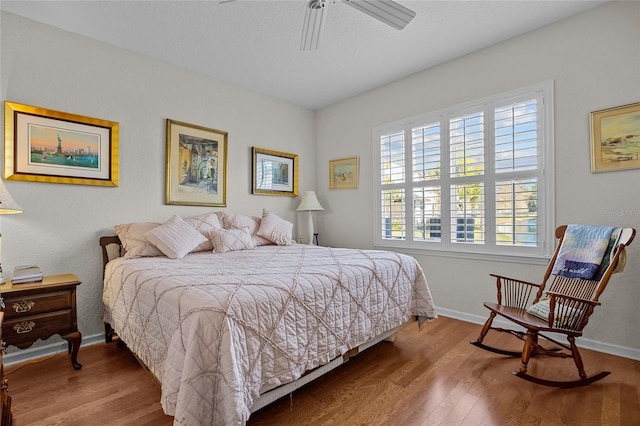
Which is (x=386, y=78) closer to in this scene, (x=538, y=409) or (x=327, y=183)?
(x=327, y=183)

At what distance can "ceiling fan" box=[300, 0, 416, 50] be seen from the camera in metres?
1.88

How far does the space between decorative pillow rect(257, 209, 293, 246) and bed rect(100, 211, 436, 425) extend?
0.85 metres

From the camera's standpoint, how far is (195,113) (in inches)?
135

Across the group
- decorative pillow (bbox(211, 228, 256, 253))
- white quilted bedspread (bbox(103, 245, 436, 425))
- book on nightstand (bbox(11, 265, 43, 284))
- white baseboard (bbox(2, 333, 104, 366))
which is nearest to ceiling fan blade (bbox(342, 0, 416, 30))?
white quilted bedspread (bbox(103, 245, 436, 425))

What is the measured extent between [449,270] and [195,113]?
3.35 m

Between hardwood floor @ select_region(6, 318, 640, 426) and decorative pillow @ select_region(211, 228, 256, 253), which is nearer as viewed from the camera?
hardwood floor @ select_region(6, 318, 640, 426)

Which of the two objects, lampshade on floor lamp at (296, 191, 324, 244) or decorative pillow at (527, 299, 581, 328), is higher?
lampshade on floor lamp at (296, 191, 324, 244)

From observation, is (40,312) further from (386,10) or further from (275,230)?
(386,10)

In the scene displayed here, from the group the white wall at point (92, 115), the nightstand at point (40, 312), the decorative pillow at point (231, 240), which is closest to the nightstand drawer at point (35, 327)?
the nightstand at point (40, 312)

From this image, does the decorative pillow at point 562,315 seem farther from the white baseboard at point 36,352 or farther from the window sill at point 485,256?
the white baseboard at point 36,352

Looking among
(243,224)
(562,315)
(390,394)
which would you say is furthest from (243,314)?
(243,224)

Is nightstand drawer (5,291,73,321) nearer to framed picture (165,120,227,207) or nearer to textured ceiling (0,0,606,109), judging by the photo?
framed picture (165,120,227,207)

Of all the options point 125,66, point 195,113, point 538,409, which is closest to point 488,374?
point 538,409

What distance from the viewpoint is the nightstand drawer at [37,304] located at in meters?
1.98
